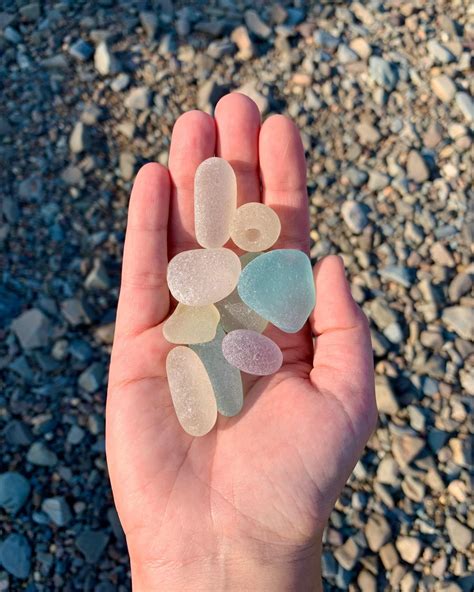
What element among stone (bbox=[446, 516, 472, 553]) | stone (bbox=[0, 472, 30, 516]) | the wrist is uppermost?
the wrist

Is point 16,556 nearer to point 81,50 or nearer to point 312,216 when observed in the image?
point 312,216

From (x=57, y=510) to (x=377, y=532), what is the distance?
3.08 ft

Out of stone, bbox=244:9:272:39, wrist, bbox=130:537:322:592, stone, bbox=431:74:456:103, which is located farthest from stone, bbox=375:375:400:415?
stone, bbox=244:9:272:39

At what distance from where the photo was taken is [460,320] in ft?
7.20

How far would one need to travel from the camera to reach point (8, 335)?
214cm

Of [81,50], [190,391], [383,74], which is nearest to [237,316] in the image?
[190,391]

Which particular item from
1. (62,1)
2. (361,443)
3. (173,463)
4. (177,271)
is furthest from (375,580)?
(62,1)

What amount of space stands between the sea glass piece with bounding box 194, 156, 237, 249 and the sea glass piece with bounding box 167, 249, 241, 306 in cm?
6

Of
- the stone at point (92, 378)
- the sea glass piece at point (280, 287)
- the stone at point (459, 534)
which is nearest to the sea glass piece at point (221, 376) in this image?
the sea glass piece at point (280, 287)

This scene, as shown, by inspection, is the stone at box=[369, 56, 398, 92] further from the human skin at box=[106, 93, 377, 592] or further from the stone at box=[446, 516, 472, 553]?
the stone at box=[446, 516, 472, 553]

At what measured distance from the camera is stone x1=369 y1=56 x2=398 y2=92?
2627mm

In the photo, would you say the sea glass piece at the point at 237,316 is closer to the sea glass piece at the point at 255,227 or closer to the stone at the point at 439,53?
the sea glass piece at the point at 255,227

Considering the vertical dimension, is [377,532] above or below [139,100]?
below

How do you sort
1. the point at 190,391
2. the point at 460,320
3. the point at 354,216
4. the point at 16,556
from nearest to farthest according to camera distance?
the point at 190,391
the point at 16,556
the point at 460,320
the point at 354,216
